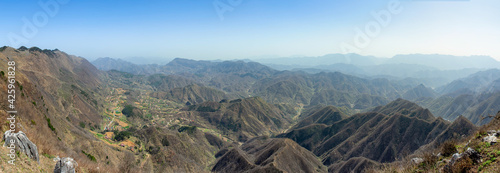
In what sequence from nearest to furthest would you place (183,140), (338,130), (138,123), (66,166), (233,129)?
(66,166) → (183,140) → (338,130) → (138,123) → (233,129)

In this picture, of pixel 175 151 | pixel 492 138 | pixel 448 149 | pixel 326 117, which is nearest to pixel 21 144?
pixel 448 149

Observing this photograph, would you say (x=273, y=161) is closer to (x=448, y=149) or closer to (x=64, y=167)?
(x=448, y=149)

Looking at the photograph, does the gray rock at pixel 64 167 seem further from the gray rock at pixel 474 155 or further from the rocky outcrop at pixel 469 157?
the gray rock at pixel 474 155

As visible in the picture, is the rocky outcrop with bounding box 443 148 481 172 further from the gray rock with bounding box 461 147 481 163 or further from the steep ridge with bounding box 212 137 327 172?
the steep ridge with bounding box 212 137 327 172

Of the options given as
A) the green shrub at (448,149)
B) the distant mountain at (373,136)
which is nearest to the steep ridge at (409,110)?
the distant mountain at (373,136)

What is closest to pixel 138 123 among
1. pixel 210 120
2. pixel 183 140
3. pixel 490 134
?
pixel 210 120

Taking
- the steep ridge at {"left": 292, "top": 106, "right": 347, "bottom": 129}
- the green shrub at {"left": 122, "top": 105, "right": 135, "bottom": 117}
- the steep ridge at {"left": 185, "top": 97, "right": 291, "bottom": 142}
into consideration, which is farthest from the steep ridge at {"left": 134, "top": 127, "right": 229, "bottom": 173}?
the steep ridge at {"left": 292, "top": 106, "right": 347, "bottom": 129}

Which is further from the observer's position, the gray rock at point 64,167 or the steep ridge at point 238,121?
the steep ridge at point 238,121

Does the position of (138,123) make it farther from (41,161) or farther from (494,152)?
(494,152)
